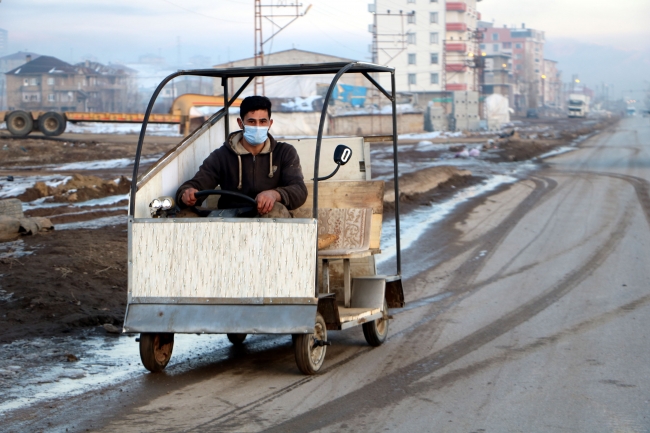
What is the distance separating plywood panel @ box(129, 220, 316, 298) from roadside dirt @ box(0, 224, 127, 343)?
1986 millimetres

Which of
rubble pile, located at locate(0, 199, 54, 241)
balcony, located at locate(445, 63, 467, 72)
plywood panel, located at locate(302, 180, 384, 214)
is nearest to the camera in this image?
plywood panel, located at locate(302, 180, 384, 214)

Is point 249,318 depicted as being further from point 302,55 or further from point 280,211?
point 302,55

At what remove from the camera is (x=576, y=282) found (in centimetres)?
1001

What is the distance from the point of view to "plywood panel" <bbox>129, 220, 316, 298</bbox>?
5871 millimetres

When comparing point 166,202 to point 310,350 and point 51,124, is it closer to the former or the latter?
point 310,350

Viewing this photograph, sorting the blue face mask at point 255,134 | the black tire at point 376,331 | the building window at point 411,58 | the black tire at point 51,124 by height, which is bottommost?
the black tire at point 376,331

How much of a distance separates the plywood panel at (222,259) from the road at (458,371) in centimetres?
67

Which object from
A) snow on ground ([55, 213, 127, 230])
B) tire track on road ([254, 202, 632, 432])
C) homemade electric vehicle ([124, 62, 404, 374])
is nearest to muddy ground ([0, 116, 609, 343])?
snow on ground ([55, 213, 127, 230])

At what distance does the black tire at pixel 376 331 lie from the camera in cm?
705

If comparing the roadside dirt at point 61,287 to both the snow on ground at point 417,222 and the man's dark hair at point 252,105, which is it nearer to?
the man's dark hair at point 252,105

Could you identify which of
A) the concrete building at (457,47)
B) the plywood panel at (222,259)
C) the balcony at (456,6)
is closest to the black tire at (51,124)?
the plywood panel at (222,259)

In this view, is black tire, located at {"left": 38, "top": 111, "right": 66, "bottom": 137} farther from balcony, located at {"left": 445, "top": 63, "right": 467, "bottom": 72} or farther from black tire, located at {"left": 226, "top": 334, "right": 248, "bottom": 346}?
balcony, located at {"left": 445, "top": 63, "right": 467, "bottom": 72}

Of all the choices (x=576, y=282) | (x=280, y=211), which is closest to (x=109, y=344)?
(x=280, y=211)

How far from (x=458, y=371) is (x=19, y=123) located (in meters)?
34.8
